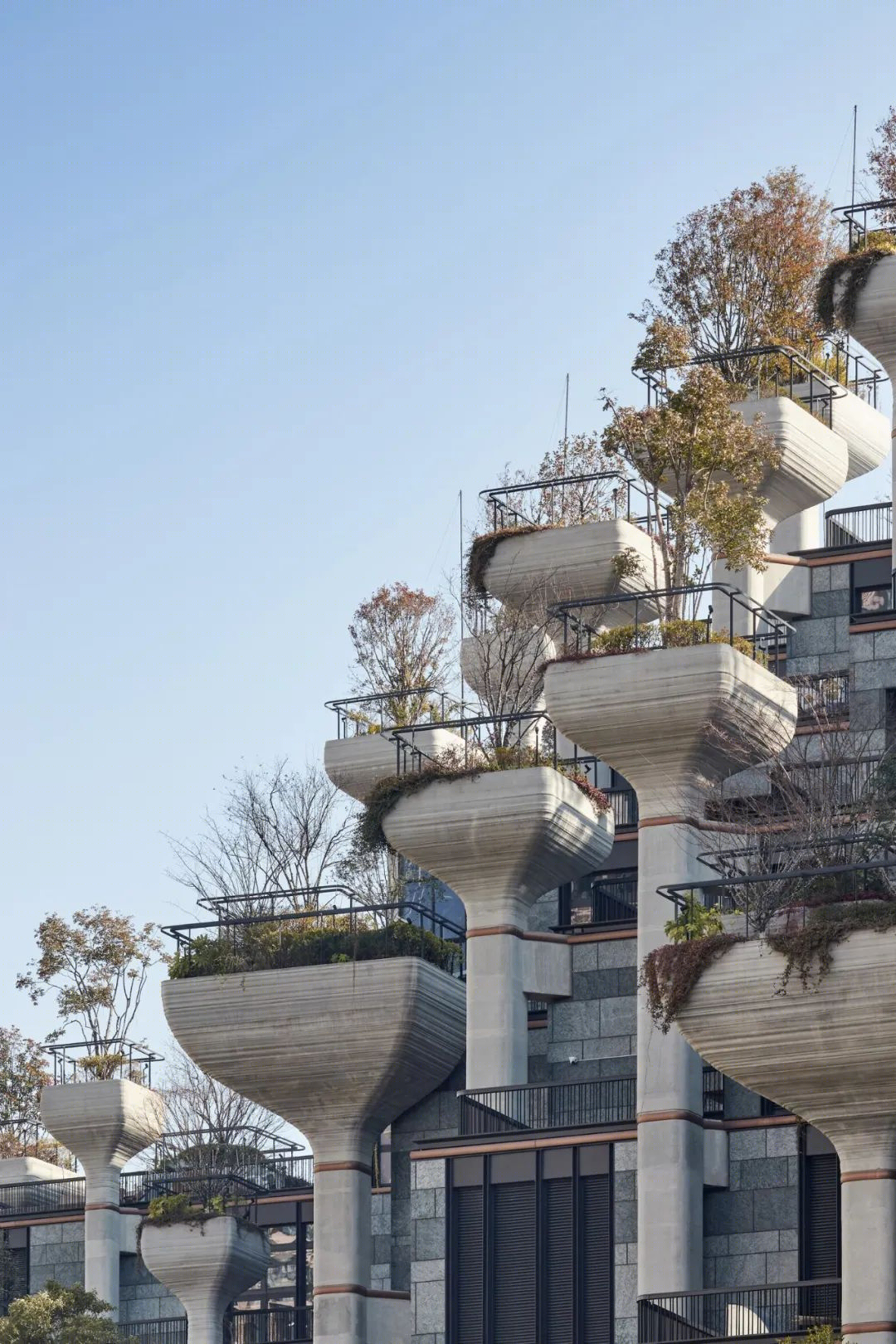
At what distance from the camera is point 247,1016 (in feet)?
213

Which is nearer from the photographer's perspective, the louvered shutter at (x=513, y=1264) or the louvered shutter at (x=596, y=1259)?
the louvered shutter at (x=596, y=1259)

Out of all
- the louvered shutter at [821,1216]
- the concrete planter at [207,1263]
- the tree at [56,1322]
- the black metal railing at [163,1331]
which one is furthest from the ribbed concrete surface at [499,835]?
the black metal railing at [163,1331]

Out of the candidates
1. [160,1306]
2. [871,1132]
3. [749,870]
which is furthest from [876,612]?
[160,1306]

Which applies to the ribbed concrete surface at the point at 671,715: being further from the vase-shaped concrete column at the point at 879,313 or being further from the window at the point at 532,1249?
the window at the point at 532,1249

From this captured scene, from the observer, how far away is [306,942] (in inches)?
2598

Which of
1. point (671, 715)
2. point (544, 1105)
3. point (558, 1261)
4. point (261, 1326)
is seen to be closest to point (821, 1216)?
point (558, 1261)

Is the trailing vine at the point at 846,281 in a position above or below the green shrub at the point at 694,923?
above

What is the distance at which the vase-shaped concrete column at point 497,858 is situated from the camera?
2498 inches

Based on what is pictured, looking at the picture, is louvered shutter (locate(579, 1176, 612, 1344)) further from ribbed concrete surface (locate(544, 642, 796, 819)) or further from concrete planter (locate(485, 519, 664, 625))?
concrete planter (locate(485, 519, 664, 625))

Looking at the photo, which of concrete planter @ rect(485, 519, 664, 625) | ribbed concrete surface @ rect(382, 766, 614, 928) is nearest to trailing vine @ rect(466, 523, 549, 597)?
concrete planter @ rect(485, 519, 664, 625)

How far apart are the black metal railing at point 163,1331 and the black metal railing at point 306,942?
10.7 metres

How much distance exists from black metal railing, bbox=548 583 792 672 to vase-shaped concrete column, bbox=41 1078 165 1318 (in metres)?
15.2

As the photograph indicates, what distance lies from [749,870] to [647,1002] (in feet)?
9.34

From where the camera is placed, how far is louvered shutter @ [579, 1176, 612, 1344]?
193 ft
